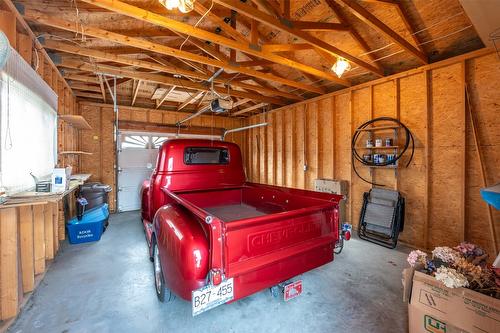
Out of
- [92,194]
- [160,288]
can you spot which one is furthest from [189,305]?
[92,194]

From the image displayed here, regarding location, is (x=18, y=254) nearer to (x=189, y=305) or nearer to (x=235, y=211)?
(x=189, y=305)

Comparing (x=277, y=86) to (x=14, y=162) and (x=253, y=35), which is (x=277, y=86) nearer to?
(x=253, y=35)

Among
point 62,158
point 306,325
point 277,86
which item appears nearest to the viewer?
point 306,325

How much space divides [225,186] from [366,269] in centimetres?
227

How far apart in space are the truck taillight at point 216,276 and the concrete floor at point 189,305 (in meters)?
0.75

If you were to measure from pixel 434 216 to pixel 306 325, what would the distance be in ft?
9.85

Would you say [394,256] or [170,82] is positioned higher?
[170,82]

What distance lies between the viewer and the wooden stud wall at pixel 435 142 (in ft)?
9.46

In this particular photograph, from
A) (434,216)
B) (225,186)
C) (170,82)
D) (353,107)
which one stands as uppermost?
(170,82)

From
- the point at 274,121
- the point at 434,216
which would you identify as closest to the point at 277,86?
the point at 274,121

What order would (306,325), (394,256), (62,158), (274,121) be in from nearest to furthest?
1. (306,325)
2. (394,256)
3. (62,158)
4. (274,121)

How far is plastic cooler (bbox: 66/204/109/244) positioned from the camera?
11.5 feet

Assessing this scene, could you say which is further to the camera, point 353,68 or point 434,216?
point 353,68

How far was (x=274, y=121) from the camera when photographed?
6.53 m
